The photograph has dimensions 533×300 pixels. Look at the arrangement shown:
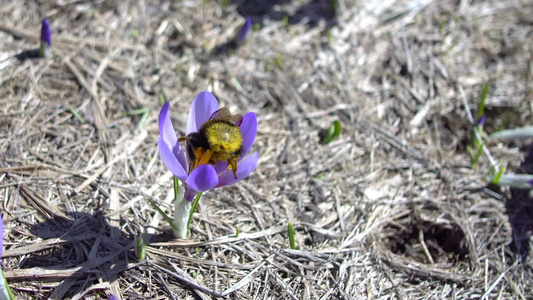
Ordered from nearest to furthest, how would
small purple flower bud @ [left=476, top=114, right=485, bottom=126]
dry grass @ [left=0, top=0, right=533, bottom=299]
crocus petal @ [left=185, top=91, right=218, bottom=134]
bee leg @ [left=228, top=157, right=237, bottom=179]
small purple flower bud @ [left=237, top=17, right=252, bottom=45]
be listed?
bee leg @ [left=228, top=157, right=237, bottom=179], crocus petal @ [left=185, top=91, right=218, bottom=134], dry grass @ [left=0, top=0, right=533, bottom=299], small purple flower bud @ [left=476, top=114, right=485, bottom=126], small purple flower bud @ [left=237, top=17, right=252, bottom=45]

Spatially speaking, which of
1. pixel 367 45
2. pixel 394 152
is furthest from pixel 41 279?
pixel 367 45

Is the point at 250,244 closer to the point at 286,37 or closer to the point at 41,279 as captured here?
the point at 41,279

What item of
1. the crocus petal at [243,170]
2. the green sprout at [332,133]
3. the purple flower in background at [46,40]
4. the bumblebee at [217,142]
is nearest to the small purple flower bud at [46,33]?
the purple flower in background at [46,40]

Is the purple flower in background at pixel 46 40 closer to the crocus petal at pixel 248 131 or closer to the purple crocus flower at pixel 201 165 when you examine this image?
the purple crocus flower at pixel 201 165

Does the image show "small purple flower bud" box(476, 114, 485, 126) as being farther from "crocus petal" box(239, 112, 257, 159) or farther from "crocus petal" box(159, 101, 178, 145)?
"crocus petal" box(159, 101, 178, 145)

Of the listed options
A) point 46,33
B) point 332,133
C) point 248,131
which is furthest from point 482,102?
point 46,33

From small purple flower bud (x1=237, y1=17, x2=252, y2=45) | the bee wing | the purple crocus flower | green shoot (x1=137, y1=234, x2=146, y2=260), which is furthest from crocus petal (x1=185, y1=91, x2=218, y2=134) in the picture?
small purple flower bud (x1=237, y1=17, x2=252, y2=45)
